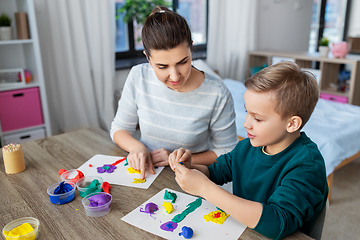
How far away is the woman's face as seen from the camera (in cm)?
107

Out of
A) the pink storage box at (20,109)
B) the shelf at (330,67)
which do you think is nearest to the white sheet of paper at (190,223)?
the pink storage box at (20,109)

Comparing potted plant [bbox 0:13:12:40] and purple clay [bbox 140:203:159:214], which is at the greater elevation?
potted plant [bbox 0:13:12:40]

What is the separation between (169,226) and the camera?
0.79 metres

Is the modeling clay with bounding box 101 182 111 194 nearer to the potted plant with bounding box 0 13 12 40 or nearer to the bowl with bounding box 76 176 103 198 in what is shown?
the bowl with bounding box 76 176 103 198

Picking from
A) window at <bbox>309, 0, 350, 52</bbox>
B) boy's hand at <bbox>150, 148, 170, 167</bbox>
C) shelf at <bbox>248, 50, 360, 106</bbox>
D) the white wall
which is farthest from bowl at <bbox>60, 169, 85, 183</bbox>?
window at <bbox>309, 0, 350, 52</bbox>

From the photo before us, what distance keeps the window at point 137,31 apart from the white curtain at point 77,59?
337 millimetres

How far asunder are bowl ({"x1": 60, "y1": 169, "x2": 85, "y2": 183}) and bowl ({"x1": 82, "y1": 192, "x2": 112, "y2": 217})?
0.49ft

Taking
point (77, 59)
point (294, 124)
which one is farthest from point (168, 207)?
point (77, 59)

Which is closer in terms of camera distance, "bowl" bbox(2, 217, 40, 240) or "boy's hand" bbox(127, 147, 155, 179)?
"bowl" bbox(2, 217, 40, 240)

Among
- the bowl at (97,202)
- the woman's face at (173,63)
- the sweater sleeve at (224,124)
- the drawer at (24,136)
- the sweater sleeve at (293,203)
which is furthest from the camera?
the drawer at (24,136)

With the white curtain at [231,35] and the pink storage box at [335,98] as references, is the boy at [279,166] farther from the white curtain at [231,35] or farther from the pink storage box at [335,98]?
the white curtain at [231,35]

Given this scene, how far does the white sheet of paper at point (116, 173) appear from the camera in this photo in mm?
1026

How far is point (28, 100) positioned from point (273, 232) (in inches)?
84.8

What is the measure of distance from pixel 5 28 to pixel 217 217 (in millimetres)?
2129
